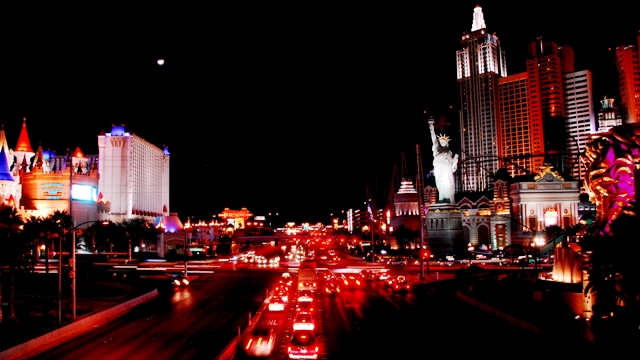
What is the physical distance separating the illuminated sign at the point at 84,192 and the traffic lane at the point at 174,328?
196 feet

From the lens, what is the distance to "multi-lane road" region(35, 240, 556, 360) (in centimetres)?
2203

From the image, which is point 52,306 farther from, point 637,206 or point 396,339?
point 637,206

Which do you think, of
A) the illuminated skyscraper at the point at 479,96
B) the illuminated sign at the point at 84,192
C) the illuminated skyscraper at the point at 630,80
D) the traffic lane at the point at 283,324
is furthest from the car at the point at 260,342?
the illuminated skyscraper at the point at 479,96

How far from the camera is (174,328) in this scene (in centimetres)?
2831

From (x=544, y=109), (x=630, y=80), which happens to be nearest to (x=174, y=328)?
(x=630, y=80)

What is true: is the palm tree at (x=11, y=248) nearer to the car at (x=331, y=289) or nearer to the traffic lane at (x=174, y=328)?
the traffic lane at (x=174, y=328)

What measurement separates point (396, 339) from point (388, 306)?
36.9 feet

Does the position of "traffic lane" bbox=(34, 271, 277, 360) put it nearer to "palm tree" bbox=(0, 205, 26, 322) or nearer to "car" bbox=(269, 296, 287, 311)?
"car" bbox=(269, 296, 287, 311)

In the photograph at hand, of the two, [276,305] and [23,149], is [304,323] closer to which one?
[276,305]

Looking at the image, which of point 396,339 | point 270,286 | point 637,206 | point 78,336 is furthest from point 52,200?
point 637,206

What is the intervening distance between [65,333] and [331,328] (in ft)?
40.0

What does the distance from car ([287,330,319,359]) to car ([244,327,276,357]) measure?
1.32 meters

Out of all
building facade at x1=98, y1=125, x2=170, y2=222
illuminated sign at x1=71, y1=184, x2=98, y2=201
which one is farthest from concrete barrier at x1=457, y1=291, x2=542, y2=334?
building facade at x1=98, y1=125, x2=170, y2=222

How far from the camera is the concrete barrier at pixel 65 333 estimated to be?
22.3 meters
